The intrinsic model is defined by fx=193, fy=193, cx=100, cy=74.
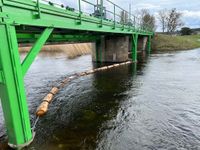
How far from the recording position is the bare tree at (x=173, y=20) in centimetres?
6050

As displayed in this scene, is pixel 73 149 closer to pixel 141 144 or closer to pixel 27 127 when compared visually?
pixel 27 127

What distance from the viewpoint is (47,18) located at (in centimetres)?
626

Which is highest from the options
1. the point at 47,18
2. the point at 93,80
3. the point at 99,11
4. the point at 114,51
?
the point at 99,11

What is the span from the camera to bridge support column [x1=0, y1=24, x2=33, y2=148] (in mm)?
4574

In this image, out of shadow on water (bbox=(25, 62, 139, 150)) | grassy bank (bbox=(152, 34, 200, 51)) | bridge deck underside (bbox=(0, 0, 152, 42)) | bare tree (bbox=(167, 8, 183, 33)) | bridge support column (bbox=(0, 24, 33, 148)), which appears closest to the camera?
bridge support column (bbox=(0, 24, 33, 148))

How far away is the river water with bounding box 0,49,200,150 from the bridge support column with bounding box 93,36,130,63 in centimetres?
976

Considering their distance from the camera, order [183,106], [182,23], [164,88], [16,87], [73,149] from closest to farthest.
A: [16,87], [73,149], [183,106], [164,88], [182,23]

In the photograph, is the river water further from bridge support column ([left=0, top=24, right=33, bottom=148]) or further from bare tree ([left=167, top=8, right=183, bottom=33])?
bare tree ([left=167, top=8, right=183, bottom=33])

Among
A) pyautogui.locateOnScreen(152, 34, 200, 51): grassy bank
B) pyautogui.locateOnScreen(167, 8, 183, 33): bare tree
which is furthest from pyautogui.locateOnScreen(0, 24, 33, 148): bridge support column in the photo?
pyautogui.locateOnScreen(167, 8, 183, 33): bare tree

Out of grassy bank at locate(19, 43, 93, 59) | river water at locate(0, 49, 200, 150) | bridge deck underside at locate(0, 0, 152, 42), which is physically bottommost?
river water at locate(0, 49, 200, 150)

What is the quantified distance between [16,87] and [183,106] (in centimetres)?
679

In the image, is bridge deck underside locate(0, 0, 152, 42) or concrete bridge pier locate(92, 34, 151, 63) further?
concrete bridge pier locate(92, 34, 151, 63)

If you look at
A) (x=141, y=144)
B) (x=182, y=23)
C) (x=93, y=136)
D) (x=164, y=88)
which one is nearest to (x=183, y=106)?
(x=164, y=88)

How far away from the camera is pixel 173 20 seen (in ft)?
200
